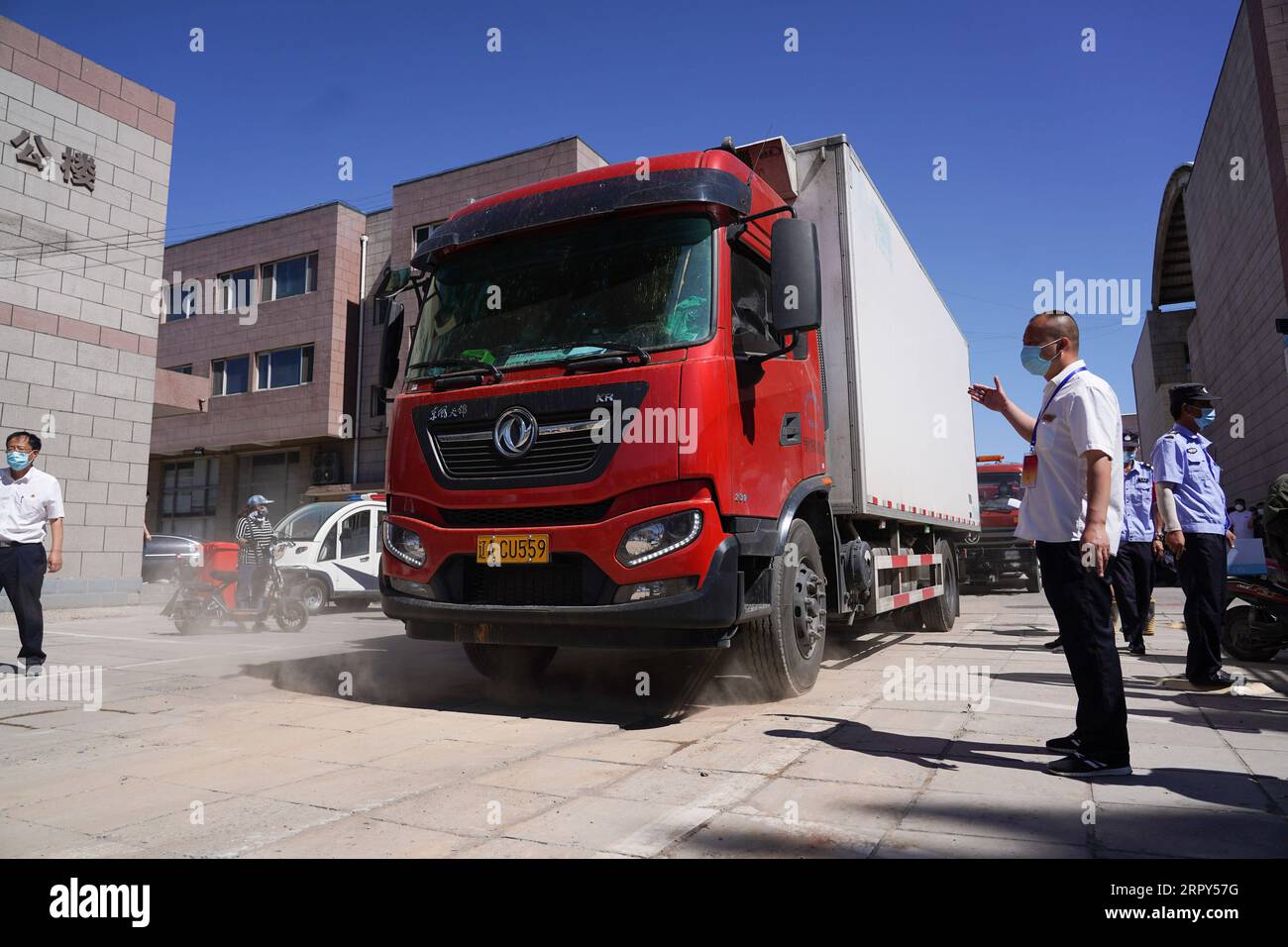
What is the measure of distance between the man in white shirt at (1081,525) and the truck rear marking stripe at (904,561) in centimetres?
258

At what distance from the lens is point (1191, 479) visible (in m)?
5.39

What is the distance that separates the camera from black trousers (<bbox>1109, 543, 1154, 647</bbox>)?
681 centimetres

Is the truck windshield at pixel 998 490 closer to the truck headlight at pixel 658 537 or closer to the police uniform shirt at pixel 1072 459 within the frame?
the police uniform shirt at pixel 1072 459

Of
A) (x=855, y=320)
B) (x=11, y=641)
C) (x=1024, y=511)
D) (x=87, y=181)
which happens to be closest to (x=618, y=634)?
(x=1024, y=511)

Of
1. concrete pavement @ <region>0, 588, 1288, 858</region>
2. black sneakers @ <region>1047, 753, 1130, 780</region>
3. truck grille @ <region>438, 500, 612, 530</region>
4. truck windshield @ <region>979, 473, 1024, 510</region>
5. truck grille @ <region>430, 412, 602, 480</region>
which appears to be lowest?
concrete pavement @ <region>0, 588, 1288, 858</region>

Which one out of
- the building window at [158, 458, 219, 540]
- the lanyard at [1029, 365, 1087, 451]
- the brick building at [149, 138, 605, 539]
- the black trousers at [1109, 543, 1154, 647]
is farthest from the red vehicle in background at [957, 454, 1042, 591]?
the building window at [158, 458, 219, 540]

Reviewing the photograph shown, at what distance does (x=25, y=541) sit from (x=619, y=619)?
533 centimetres

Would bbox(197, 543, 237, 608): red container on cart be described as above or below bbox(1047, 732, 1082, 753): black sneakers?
above

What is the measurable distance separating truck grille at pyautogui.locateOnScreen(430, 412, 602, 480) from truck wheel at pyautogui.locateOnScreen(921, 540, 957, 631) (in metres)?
6.16

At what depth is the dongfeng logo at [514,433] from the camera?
14.3 ft

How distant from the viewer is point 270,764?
373 cm

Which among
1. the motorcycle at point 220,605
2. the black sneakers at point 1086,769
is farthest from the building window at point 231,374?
the black sneakers at point 1086,769

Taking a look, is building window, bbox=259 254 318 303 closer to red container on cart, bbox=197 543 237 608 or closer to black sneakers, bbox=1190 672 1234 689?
red container on cart, bbox=197 543 237 608
